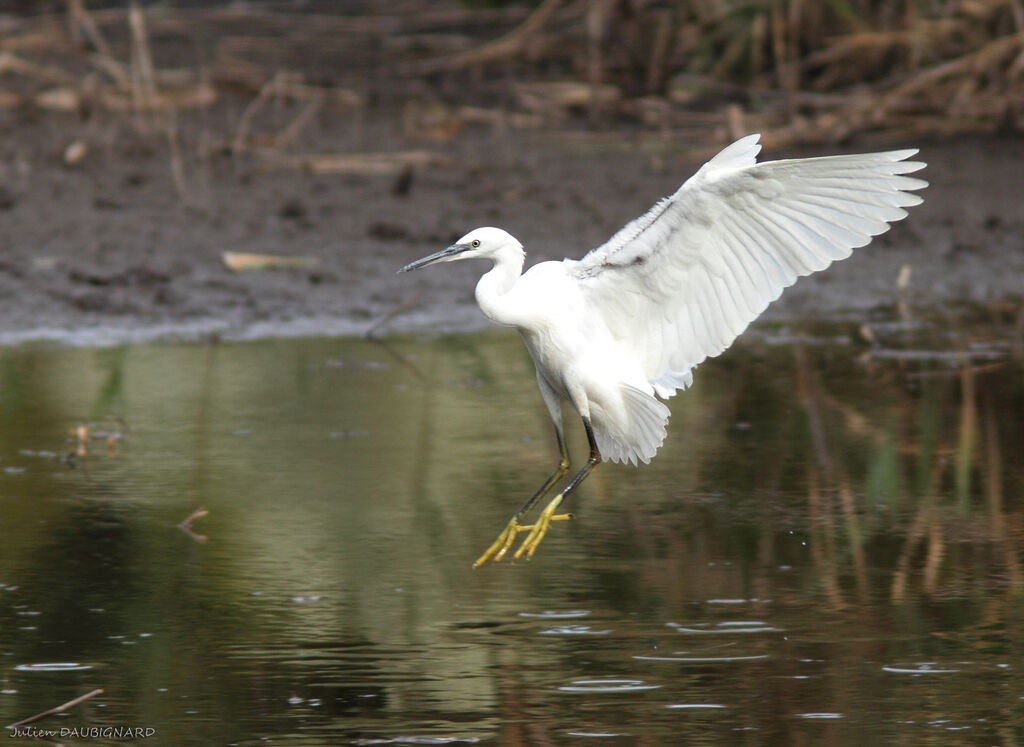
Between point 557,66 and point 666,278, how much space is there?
29.4ft

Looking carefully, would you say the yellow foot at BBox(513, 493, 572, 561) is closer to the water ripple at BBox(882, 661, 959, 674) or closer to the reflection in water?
the reflection in water

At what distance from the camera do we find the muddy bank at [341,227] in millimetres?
8938

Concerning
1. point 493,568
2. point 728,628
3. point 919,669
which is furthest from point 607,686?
point 493,568

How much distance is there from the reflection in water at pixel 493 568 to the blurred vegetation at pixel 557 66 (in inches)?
172

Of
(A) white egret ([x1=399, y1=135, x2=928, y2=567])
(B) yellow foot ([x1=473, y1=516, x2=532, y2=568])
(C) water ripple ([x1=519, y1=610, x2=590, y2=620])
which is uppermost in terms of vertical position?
(A) white egret ([x1=399, y1=135, x2=928, y2=567])

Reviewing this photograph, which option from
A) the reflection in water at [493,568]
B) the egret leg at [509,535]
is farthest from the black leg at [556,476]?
the reflection in water at [493,568]

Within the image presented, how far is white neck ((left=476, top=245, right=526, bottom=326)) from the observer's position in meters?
5.14

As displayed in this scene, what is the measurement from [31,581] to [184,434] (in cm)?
189

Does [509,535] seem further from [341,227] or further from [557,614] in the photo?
[341,227]

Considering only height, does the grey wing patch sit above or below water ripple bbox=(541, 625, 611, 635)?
above

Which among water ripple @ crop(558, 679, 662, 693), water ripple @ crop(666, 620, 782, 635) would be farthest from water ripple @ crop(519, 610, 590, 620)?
water ripple @ crop(558, 679, 662, 693)

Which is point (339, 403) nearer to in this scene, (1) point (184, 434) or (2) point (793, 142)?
(1) point (184, 434)

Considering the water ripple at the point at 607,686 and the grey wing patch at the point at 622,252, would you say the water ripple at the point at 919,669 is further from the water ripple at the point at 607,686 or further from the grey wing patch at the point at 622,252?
the grey wing patch at the point at 622,252

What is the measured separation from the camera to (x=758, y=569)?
495 centimetres
